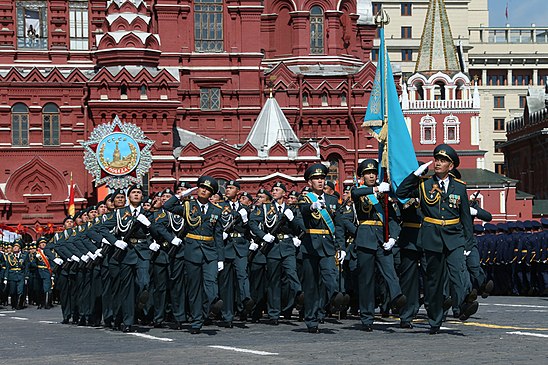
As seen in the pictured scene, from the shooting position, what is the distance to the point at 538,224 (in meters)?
26.5

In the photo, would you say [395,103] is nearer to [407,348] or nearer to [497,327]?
[497,327]

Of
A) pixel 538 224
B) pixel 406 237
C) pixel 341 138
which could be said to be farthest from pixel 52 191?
pixel 406 237

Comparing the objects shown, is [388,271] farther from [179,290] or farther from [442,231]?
[179,290]

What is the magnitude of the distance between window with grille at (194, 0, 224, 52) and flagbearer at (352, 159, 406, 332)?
42923mm

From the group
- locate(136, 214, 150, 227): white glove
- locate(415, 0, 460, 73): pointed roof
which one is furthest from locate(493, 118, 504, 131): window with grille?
locate(136, 214, 150, 227): white glove

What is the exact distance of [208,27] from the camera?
2313 inches

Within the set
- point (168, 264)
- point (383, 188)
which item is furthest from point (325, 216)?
point (168, 264)

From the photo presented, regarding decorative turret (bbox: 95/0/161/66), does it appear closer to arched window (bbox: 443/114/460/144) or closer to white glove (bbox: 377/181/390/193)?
arched window (bbox: 443/114/460/144)

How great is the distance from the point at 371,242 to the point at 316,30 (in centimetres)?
4563

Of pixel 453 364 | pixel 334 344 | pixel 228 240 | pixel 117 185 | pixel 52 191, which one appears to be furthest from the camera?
pixel 52 191

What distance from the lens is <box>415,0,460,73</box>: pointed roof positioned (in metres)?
80.0

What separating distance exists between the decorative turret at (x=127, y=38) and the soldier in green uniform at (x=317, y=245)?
3909 cm

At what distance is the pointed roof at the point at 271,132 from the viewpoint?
54094 mm

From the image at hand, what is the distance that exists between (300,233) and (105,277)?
11.1ft
